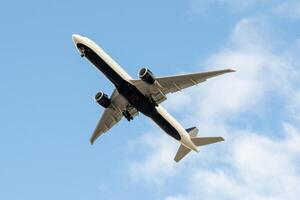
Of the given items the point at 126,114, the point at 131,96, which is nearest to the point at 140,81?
the point at 131,96

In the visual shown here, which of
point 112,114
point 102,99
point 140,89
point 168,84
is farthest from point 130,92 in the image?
point 112,114

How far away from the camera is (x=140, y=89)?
80.3m

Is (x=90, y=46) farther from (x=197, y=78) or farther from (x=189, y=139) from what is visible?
(x=189, y=139)

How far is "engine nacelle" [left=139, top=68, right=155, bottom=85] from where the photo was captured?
7850 centimetres

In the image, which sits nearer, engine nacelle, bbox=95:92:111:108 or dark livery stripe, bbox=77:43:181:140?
dark livery stripe, bbox=77:43:181:140

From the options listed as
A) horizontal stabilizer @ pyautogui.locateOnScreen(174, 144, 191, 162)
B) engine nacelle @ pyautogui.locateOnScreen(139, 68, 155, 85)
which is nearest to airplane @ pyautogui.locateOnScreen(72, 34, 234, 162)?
engine nacelle @ pyautogui.locateOnScreen(139, 68, 155, 85)

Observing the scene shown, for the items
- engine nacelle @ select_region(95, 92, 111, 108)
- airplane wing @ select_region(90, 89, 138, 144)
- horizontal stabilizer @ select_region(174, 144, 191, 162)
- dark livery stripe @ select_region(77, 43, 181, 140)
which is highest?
horizontal stabilizer @ select_region(174, 144, 191, 162)

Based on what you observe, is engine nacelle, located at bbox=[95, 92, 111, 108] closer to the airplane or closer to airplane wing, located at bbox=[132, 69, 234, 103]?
the airplane

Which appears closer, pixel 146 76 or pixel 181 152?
pixel 146 76

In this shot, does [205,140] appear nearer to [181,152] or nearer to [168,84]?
[181,152]

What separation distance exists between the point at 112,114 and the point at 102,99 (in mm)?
5224

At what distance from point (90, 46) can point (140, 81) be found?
6527 mm

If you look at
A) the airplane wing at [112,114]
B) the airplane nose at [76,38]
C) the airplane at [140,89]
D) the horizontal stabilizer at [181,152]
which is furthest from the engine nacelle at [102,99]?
the horizontal stabilizer at [181,152]

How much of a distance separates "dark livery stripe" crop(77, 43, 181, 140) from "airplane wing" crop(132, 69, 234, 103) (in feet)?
2.55
